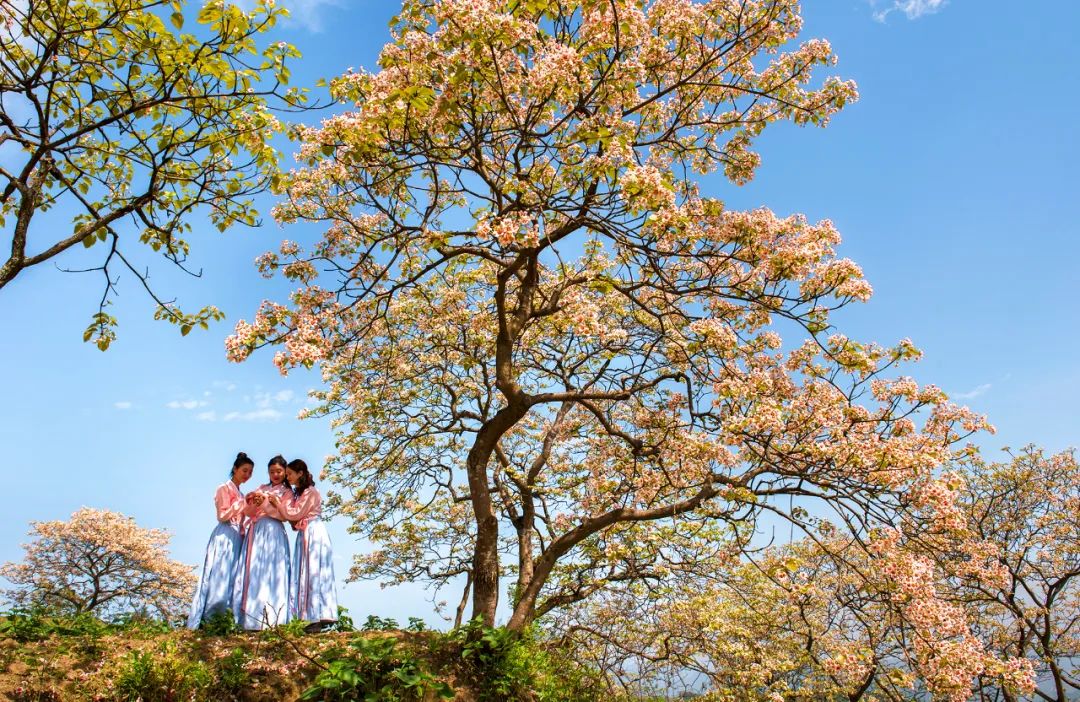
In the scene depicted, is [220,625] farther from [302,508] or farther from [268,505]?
[302,508]

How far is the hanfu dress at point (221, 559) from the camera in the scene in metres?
7.64

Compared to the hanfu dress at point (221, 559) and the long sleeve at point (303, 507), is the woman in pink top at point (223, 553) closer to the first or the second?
the hanfu dress at point (221, 559)

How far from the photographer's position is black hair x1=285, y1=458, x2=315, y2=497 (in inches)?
330

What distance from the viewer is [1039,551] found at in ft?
46.9

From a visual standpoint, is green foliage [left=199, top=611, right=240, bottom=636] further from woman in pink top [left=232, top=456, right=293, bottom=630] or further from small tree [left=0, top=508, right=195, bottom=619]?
small tree [left=0, top=508, right=195, bottom=619]

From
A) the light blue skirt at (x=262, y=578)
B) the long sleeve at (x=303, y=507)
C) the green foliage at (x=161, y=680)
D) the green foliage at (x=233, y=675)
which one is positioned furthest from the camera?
the long sleeve at (x=303, y=507)

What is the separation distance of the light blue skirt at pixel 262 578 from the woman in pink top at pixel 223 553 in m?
0.11

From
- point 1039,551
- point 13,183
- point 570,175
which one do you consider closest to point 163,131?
point 13,183

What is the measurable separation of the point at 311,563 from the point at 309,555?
101mm

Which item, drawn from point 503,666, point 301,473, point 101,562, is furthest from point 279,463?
point 101,562

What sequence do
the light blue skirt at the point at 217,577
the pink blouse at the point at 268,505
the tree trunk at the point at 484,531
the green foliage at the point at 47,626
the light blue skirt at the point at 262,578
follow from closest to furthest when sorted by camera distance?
the green foliage at the point at 47,626 → the light blue skirt at the point at 217,577 → the light blue skirt at the point at 262,578 → the pink blouse at the point at 268,505 → the tree trunk at the point at 484,531

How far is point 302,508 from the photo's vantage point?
827cm

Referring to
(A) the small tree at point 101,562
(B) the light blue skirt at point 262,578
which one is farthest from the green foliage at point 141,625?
(A) the small tree at point 101,562

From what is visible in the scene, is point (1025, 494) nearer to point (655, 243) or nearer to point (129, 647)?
point (655, 243)
